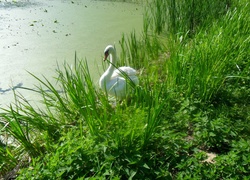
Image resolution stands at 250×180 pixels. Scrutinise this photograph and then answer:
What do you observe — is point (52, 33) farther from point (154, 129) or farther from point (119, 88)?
point (154, 129)

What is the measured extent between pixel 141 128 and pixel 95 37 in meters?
2.76

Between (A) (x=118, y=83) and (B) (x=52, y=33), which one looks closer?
(A) (x=118, y=83)

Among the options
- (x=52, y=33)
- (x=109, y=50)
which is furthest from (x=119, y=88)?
(x=52, y=33)

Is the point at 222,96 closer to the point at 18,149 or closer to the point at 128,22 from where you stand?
the point at 18,149

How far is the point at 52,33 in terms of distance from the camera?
4070 millimetres

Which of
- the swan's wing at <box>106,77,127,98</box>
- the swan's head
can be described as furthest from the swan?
the swan's head

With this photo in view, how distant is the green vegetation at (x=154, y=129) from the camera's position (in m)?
1.21

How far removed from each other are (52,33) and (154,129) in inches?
126

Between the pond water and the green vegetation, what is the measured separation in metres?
0.78

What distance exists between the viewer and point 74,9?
5352 mm

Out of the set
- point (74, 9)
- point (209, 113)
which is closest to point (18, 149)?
point (209, 113)

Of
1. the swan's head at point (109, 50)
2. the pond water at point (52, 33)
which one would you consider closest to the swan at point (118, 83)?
the swan's head at point (109, 50)

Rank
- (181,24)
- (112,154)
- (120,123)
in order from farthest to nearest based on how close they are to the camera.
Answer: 1. (181,24)
2. (120,123)
3. (112,154)

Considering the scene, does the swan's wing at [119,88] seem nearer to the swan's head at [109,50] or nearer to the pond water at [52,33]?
the swan's head at [109,50]
